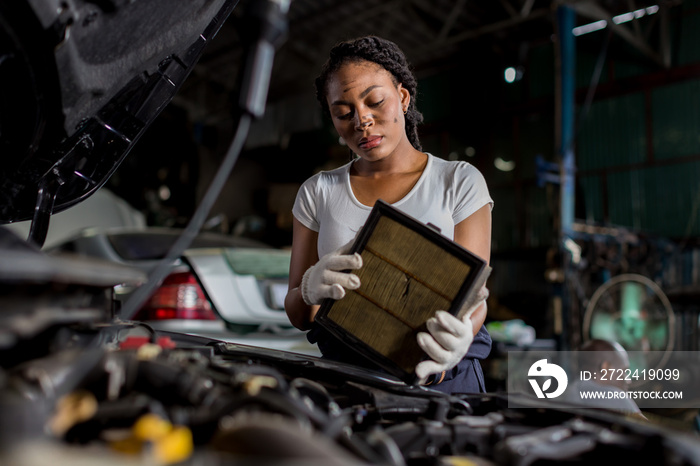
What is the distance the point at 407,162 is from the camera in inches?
59.2

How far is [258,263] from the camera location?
3154mm

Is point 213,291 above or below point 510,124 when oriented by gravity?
below

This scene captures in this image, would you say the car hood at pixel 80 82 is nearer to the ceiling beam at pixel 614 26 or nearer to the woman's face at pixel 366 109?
the woman's face at pixel 366 109

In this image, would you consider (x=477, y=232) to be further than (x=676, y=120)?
No

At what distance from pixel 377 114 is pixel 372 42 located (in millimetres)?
240

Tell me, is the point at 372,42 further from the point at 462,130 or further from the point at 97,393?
the point at 462,130

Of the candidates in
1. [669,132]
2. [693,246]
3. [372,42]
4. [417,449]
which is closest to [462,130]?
[669,132]

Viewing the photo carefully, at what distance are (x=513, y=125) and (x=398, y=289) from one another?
10504 millimetres

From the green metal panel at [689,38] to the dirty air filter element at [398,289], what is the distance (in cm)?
1030

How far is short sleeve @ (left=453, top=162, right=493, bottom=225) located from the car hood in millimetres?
701

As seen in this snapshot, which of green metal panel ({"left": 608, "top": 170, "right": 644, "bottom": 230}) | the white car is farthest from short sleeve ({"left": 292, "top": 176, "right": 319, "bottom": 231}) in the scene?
green metal panel ({"left": 608, "top": 170, "right": 644, "bottom": 230})

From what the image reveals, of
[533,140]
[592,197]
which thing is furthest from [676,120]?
[533,140]

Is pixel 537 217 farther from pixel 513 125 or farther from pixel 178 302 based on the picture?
pixel 178 302

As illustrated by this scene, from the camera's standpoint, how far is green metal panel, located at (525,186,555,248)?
413 inches
